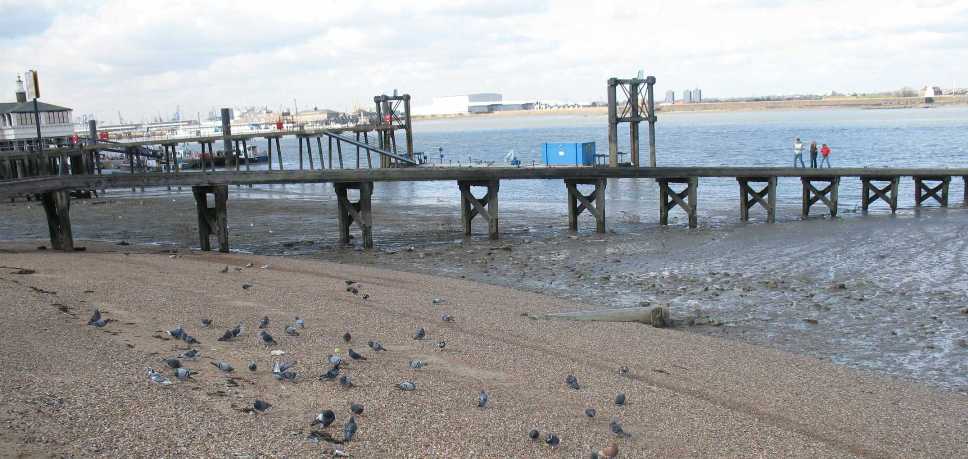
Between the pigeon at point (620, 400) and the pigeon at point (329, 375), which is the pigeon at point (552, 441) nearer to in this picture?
the pigeon at point (620, 400)

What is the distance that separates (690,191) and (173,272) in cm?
1702

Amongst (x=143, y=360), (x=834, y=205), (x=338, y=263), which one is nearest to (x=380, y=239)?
(x=338, y=263)

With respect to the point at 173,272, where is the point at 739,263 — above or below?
below

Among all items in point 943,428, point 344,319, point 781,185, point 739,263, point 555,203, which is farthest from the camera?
point 781,185

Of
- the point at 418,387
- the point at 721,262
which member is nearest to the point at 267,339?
the point at 418,387

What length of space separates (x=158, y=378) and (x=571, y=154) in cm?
3582

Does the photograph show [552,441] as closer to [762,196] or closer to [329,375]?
[329,375]

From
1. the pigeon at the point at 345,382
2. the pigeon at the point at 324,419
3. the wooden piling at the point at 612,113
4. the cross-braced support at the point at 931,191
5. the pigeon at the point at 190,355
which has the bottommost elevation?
the cross-braced support at the point at 931,191

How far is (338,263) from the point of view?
2073cm

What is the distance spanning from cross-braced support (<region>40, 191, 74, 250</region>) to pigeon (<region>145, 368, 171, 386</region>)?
1360 cm

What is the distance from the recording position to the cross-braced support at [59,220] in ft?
66.2

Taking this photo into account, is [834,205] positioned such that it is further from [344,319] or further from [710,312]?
[344,319]

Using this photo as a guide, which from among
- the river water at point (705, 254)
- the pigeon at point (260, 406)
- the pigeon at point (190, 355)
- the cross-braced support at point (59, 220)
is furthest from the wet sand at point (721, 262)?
the pigeon at point (260, 406)

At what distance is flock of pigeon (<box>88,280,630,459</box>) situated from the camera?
7176 millimetres
